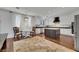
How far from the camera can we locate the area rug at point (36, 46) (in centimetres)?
233

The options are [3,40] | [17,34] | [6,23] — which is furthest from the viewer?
[17,34]

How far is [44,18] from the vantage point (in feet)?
8.38

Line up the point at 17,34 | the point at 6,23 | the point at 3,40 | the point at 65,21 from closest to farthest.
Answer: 1. the point at 3,40
2. the point at 6,23
3. the point at 17,34
4. the point at 65,21

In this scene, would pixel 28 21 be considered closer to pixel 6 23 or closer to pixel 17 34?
pixel 17 34

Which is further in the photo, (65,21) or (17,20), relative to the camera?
(65,21)

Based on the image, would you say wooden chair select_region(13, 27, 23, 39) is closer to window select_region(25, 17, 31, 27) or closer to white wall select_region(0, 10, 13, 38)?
white wall select_region(0, 10, 13, 38)

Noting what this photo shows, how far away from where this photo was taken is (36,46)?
2.42m

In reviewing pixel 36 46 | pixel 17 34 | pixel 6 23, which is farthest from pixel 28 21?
pixel 36 46

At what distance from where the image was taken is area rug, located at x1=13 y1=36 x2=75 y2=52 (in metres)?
2.33

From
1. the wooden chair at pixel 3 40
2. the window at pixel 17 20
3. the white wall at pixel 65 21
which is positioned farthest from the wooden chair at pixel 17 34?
the white wall at pixel 65 21

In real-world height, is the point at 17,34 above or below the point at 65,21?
below

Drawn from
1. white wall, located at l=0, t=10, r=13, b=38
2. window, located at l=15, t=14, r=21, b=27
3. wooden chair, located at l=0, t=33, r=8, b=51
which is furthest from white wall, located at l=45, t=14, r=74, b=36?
wooden chair, located at l=0, t=33, r=8, b=51

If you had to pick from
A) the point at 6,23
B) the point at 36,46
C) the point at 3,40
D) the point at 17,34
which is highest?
the point at 6,23
